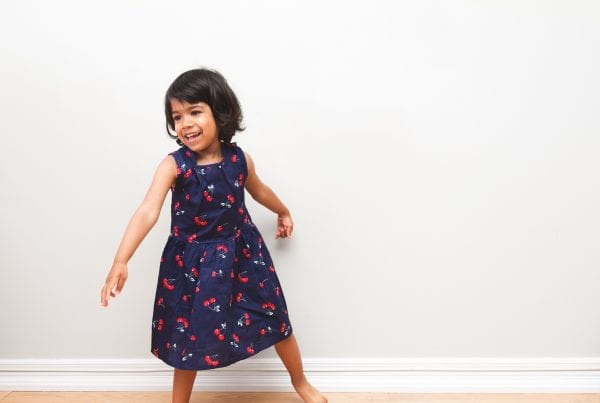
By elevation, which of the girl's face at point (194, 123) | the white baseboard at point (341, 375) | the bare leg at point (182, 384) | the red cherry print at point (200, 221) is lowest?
the white baseboard at point (341, 375)

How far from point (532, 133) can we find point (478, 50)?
247 millimetres

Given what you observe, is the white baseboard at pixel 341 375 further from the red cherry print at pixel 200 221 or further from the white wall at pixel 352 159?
the red cherry print at pixel 200 221

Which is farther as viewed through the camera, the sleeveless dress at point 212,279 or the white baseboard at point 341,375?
the white baseboard at point 341,375

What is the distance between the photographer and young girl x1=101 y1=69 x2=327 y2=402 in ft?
3.81

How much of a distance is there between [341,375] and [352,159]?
23.0 inches

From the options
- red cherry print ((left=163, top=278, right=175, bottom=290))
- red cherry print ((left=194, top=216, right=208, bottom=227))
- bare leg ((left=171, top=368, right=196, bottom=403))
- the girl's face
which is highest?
the girl's face

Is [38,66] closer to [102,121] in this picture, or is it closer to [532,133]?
[102,121]

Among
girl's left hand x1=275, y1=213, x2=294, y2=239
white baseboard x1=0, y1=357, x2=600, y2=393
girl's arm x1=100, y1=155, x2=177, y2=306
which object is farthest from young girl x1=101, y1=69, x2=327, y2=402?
white baseboard x1=0, y1=357, x2=600, y2=393

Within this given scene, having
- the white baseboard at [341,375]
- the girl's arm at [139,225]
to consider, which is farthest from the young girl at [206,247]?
the white baseboard at [341,375]

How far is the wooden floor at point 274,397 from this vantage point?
4.67 feet

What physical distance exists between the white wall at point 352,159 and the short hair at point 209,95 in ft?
0.59

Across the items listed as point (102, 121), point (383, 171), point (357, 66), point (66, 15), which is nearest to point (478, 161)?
point (383, 171)

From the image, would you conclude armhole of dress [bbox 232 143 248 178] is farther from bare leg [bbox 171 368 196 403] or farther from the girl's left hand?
bare leg [bbox 171 368 196 403]

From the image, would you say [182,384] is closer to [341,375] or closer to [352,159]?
[341,375]
